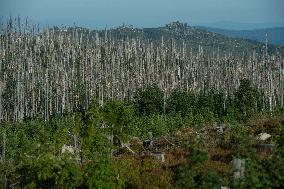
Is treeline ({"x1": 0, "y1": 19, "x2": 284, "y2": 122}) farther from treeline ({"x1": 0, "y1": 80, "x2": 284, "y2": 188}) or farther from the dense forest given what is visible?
treeline ({"x1": 0, "y1": 80, "x2": 284, "y2": 188})

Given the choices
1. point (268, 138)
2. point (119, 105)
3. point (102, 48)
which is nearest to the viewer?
point (268, 138)

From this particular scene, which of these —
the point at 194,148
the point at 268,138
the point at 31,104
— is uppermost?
the point at 194,148

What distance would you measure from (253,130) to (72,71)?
9059 centimetres

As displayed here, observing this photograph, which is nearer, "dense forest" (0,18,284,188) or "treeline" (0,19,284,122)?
"dense forest" (0,18,284,188)

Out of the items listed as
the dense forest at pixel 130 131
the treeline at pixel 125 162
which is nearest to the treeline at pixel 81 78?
the dense forest at pixel 130 131

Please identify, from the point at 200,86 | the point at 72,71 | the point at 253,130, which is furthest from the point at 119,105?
the point at 200,86

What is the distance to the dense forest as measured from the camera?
1967cm

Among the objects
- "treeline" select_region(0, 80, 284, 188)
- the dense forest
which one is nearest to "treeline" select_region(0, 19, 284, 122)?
the dense forest

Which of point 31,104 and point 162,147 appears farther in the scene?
point 31,104

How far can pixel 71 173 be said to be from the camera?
2284 centimetres

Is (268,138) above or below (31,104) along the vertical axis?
above

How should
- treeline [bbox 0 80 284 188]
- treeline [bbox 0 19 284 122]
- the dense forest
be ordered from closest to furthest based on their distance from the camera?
treeline [bbox 0 80 284 188], the dense forest, treeline [bbox 0 19 284 122]

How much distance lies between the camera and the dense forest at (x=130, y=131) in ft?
64.5

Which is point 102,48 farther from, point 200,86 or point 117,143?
point 117,143
